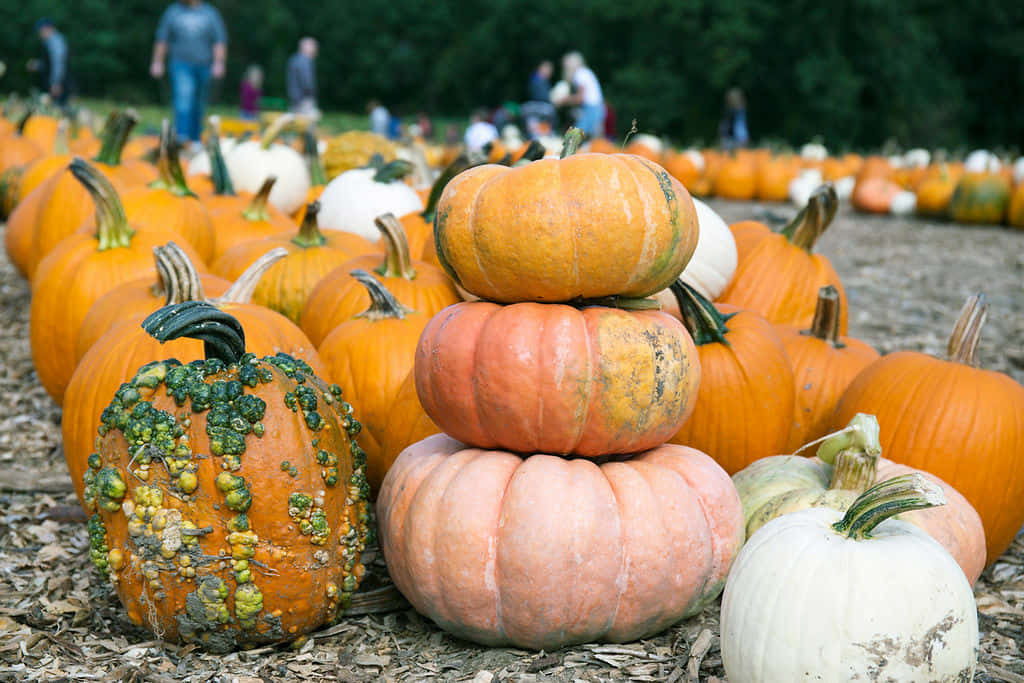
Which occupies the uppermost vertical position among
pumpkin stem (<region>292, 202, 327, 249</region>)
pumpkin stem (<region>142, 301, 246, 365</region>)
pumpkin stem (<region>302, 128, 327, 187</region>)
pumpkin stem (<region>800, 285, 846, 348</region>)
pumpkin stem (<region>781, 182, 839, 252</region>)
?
pumpkin stem (<region>302, 128, 327, 187</region>)

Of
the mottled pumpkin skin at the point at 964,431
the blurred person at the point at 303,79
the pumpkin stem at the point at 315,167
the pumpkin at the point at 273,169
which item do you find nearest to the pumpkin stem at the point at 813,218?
the mottled pumpkin skin at the point at 964,431

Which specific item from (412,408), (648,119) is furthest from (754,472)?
(648,119)

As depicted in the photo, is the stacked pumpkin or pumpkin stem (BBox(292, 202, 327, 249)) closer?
the stacked pumpkin

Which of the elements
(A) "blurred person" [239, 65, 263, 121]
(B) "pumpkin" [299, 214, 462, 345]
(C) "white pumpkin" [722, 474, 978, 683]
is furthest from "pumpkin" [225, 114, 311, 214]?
(A) "blurred person" [239, 65, 263, 121]

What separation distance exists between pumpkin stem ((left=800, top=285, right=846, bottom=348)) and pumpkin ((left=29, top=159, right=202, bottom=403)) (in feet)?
8.19

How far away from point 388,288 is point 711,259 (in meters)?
1.31

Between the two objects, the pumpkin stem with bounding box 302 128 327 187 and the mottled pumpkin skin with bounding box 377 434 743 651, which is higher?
the pumpkin stem with bounding box 302 128 327 187

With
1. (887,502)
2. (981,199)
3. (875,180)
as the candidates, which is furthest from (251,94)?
(887,502)

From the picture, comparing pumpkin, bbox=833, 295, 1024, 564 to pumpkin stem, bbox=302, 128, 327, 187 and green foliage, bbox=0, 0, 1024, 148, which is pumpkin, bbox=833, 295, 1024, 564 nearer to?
pumpkin stem, bbox=302, 128, 327, 187

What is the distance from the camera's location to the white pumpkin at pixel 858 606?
1.92 m

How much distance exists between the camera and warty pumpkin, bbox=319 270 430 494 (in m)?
3.09

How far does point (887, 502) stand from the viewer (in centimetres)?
199

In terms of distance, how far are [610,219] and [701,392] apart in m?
0.99

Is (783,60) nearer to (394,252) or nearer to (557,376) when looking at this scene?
(394,252)
